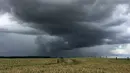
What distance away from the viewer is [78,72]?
4403 cm

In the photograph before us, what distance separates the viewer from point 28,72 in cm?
4441

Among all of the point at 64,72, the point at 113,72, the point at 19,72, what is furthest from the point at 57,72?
the point at 113,72

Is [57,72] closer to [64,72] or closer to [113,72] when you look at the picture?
[64,72]

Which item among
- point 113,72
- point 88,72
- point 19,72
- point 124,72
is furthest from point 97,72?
point 19,72

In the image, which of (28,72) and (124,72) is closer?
(28,72)

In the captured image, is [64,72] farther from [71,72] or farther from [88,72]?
[88,72]

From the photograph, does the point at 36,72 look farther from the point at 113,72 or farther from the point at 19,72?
the point at 113,72

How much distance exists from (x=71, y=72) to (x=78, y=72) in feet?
5.15

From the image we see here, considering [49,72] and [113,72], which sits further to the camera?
[113,72]

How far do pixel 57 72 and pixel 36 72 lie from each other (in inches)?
183

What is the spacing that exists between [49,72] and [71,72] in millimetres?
4866

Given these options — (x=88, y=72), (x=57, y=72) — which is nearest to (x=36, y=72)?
(x=57, y=72)

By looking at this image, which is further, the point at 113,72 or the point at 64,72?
the point at 113,72

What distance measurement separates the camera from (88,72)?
145ft
